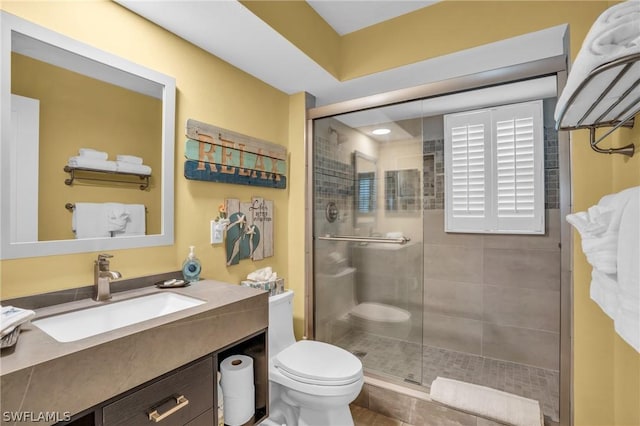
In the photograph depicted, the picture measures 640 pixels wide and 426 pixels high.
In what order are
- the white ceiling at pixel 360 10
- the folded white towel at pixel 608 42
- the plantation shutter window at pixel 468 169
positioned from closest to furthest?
the folded white towel at pixel 608 42
the white ceiling at pixel 360 10
the plantation shutter window at pixel 468 169

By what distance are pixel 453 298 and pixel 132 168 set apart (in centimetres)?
259

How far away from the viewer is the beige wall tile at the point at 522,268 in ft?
7.57

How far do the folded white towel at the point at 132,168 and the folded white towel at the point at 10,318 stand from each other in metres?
0.72

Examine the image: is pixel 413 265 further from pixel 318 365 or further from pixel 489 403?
pixel 318 365

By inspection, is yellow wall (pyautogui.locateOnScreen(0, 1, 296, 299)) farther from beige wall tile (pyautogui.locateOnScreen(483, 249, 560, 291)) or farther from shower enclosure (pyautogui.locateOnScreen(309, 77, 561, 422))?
beige wall tile (pyautogui.locateOnScreen(483, 249, 560, 291))

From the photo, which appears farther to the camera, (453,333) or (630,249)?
(453,333)

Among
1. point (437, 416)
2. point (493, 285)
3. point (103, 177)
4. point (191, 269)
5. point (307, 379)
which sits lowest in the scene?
point (437, 416)

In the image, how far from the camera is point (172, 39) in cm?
164

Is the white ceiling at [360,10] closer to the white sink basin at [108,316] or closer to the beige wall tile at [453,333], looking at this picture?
the white sink basin at [108,316]

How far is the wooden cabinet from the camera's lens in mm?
886

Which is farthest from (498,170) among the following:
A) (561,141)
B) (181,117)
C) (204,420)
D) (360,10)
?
(204,420)

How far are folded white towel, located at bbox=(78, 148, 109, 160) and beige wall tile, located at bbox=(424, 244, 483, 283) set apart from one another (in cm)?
246

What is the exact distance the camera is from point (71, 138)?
4.11ft

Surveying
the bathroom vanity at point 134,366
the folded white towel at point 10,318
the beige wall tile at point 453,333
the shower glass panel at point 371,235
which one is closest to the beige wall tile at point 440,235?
the shower glass panel at point 371,235
